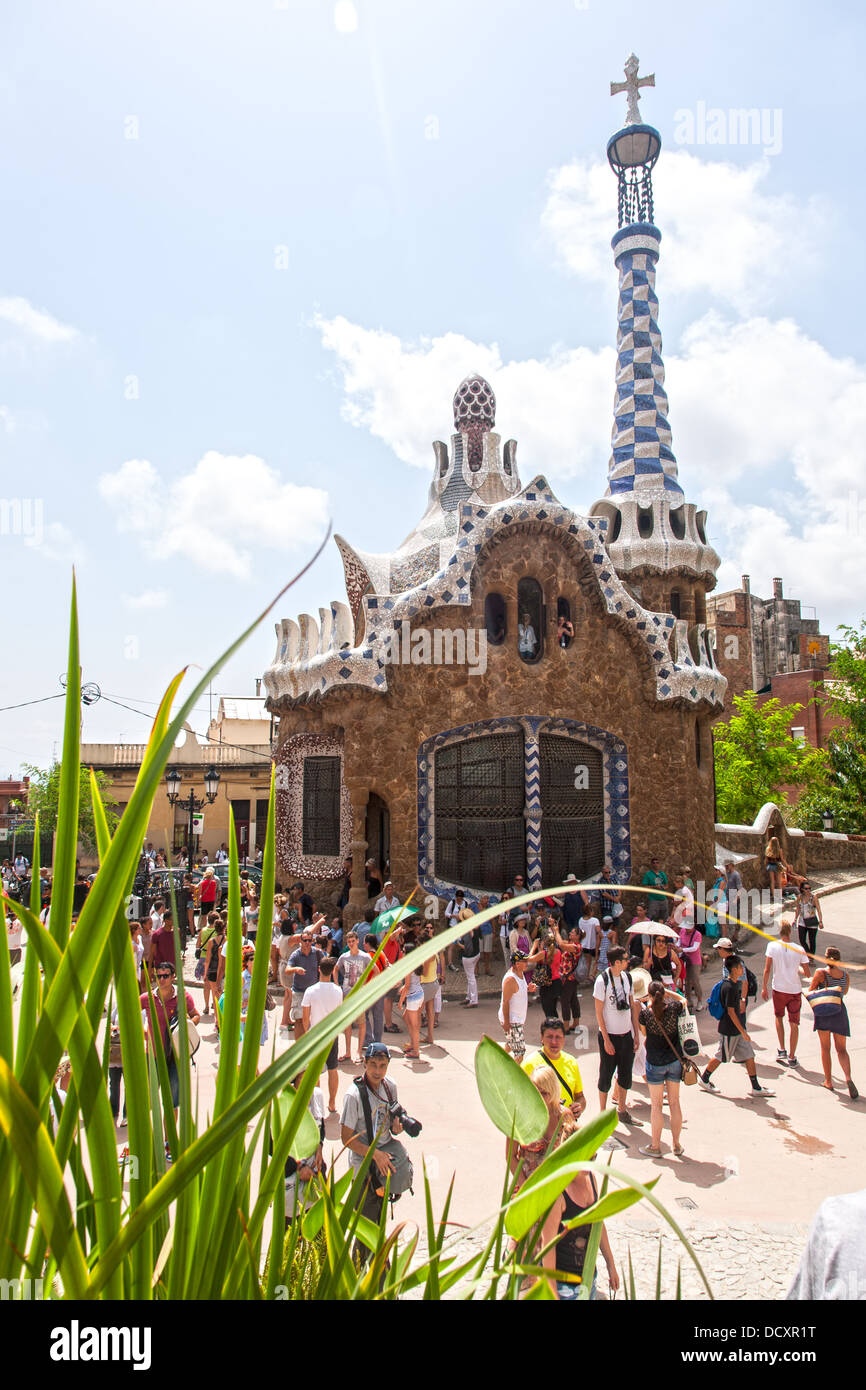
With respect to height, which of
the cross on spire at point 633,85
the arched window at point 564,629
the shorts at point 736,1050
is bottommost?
the shorts at point 736,1050

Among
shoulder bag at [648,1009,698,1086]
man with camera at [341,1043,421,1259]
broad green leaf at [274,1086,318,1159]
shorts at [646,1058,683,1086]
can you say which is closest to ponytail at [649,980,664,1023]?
shoulder bag at [648,1009,698,1086]

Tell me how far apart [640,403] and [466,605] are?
6.73 m

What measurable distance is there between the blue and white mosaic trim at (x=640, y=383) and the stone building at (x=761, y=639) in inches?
670

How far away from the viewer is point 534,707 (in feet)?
40.7

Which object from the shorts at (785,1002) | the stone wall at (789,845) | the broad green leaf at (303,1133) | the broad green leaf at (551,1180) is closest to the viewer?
the broad green leaf at (551,1180)

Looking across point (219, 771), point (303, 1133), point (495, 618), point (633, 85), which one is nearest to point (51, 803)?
point (219, 771)

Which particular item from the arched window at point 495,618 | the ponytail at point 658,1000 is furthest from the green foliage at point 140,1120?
the arched window at point 495,618

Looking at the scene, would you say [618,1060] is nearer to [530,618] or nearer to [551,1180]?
[551,1180]

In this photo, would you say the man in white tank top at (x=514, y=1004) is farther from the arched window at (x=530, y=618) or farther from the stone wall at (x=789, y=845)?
the stone wall at (x=789, y=845)

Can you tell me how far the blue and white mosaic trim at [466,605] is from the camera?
12172 millimetres

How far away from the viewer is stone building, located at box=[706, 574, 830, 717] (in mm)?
34375
